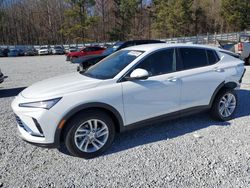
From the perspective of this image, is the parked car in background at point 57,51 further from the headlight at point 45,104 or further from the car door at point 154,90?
the headlight at point 45,104

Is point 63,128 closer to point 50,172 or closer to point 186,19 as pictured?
point 50,172

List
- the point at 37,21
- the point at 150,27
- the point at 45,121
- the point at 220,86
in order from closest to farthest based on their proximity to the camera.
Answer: the point at 45,121
the point at 220,86
the point at 150,27
the point at 37,21

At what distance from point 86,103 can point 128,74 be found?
83 cm

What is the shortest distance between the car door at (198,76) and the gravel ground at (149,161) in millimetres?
580

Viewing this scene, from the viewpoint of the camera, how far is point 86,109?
3.32 meters

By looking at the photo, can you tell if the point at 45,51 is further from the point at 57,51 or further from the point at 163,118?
the point at 163,118

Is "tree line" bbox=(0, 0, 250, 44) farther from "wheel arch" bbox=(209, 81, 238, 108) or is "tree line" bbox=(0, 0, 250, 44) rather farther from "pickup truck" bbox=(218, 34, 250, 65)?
"wheel arch" bbox=(209, 81, 238, 108)

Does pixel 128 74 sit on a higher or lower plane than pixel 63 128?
higher

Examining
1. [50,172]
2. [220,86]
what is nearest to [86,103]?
[50,172]

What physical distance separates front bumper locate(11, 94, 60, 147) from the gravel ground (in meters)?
0.39

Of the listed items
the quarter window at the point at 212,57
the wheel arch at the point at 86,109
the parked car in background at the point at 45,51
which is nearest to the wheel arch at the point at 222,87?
the quarter window at the point at 212,57

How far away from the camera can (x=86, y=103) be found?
325 cm

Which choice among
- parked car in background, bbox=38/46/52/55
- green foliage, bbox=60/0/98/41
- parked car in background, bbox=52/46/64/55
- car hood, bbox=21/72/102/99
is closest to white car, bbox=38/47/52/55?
parked car in background, bbox=38/46/52/55

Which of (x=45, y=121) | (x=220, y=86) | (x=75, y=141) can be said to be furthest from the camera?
(x=220, y=86)
